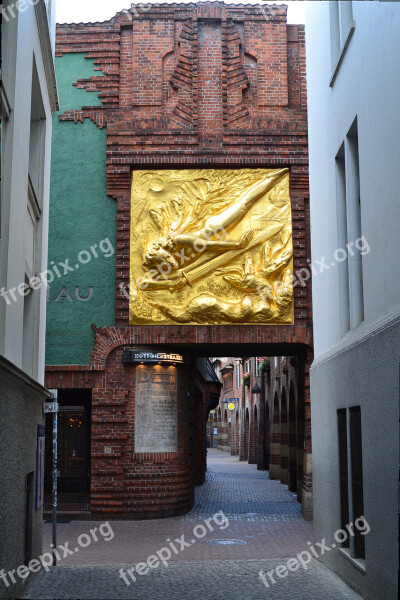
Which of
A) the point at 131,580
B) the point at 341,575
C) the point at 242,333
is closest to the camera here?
the point at 341,575

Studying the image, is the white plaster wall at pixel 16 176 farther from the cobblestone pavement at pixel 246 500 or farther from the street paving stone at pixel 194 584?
the cobblestone pavement at pixel 246 500

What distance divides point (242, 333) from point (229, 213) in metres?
2.93

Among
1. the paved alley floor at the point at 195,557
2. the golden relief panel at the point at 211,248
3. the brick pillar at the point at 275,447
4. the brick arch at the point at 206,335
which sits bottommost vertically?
the paved alley floor at the point at 195,557

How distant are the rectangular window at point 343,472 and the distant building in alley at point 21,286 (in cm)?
427

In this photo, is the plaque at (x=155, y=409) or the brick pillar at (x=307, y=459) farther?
the plaque at (x=155, y=409)

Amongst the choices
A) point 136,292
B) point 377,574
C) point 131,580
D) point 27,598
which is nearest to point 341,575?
point 377,574

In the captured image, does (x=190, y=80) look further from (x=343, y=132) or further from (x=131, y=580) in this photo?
(x=131, y=580)

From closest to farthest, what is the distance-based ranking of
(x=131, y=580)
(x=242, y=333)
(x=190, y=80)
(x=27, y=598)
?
1. (x=27, y=598)
2. (x=131, y=580)
3. (x=242, y=333)
4. (x=190, y=80)

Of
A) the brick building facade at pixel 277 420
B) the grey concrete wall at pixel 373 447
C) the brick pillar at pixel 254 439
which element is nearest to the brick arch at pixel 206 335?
the brick building facade at pixel 277 420

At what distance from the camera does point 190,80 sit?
65.7 ft

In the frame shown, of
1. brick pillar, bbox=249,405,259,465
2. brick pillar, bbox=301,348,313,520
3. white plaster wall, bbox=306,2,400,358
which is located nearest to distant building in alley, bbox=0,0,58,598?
white plaster wall, bbox=306,2,400,358

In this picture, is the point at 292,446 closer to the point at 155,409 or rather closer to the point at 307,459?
the point at 307,459

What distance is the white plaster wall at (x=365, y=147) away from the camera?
8367 mm

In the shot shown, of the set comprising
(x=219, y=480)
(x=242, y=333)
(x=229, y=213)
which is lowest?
(x=219, y=480)
